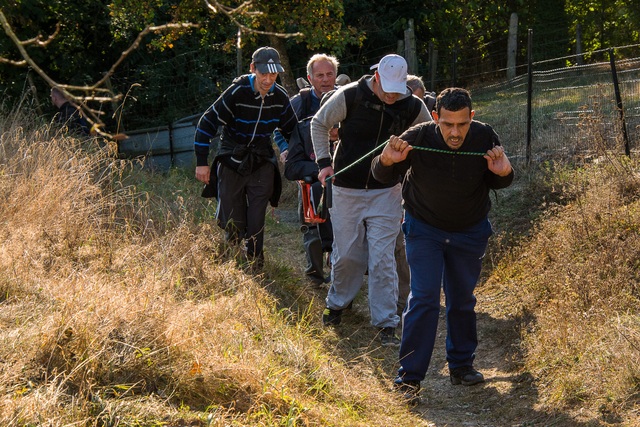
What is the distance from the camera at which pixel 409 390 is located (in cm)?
579

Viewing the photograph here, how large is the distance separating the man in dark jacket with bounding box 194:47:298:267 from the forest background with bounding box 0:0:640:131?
3024mm

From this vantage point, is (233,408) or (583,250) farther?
(583,250)

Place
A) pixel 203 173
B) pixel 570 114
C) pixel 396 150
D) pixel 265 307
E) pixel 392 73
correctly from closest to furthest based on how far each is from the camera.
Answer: pixel 396 150
pixel 392 73
pixel 265 307
pixel 203 173
pixel 570 114

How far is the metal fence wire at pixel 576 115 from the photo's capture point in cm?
938

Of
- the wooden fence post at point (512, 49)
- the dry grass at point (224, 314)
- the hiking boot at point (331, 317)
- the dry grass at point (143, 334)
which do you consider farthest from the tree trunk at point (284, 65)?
the hiking boot at point (331, 317)

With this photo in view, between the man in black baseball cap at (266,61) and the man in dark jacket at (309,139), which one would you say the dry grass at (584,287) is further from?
the man in black baseball cap at (266,61)

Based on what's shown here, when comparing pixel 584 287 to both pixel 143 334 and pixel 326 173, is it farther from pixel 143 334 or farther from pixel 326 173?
pixel 143 334

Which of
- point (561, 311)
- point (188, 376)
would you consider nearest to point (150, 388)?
point (188, 376)

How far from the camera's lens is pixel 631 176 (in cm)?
848

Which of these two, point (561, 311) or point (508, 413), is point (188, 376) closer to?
point (508, 413)

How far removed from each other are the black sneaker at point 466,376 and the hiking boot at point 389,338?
0.80 meters

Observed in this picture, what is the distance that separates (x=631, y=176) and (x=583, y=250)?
4.14 feet

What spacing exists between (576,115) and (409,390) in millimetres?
6363

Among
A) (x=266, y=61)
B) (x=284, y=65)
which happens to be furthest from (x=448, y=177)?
(x=284, y=65)
